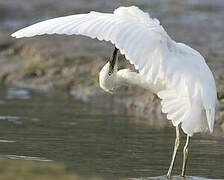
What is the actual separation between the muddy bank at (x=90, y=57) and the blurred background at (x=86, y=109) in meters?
0.02

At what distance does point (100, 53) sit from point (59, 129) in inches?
216

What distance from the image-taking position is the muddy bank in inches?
501

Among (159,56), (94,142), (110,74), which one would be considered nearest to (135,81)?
(110,74)

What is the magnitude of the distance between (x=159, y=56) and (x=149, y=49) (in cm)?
12

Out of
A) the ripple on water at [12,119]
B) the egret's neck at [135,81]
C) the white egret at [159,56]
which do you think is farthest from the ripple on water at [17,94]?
the white egret at [159,56]

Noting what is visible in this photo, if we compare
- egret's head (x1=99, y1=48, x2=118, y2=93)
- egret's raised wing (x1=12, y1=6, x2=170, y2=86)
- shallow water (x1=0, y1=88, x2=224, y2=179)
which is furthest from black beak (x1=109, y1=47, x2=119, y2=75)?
shallow water (x1=0, y1=88, x2=224, y2=179)

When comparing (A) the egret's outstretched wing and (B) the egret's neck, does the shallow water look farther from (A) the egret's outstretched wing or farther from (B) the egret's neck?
(A) the egret's outstretched wing

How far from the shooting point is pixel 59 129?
1023 centimetres

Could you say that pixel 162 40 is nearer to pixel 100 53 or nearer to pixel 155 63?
pixel 155 63

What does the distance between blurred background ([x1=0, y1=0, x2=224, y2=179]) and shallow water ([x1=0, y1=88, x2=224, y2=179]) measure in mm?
11

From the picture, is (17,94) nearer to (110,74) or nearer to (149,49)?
(110,74)

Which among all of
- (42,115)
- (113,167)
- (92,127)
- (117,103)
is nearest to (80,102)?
(117,103)

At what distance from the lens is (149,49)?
6.92 meters

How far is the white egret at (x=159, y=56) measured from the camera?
22.6 feet
